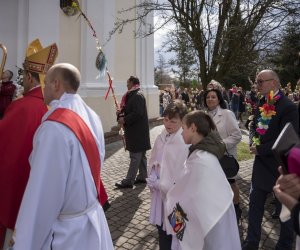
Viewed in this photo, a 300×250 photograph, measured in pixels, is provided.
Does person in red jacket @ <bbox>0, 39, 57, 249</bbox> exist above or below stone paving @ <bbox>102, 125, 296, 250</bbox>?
above

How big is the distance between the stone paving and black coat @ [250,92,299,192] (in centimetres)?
90

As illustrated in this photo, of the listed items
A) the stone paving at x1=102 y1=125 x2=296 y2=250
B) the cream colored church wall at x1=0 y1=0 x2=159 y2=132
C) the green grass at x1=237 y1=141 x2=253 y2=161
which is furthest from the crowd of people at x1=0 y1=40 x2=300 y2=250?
the cream colored church wall at x1=0 y1=0 x2=159 y2=132

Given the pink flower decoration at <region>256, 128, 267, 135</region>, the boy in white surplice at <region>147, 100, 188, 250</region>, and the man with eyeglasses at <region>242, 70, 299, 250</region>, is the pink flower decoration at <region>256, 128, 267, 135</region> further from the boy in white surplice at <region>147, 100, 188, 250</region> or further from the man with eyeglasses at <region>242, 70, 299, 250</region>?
the boy in white surplice at <region>147, 100, 188, 250</region>

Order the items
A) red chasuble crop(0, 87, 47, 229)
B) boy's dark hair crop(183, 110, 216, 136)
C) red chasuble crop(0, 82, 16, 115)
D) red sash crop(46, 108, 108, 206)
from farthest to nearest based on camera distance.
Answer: red chasuble crop(0, 82, 16, 115)
boy's dark hair crop(183, 110, 216, 136)
red chasuble crop(0, 87, 47, 229)
red sash crop(46, 108, 108, 206)

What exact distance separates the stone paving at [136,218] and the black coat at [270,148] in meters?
0.90

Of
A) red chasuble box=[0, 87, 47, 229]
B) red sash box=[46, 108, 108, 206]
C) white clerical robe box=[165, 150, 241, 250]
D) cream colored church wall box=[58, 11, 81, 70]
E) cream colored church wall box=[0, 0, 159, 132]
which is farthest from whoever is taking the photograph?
cream colored church wall box=[58, 11, 81, 70]

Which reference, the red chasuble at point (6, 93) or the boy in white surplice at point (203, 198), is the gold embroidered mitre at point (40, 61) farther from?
the red chasuble at point (6, 93)

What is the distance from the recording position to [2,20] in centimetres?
940

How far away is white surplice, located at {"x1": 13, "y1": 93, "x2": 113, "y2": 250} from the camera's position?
6.87 ft

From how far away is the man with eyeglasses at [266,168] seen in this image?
3.76 meters

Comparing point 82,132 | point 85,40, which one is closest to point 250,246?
point 82,132

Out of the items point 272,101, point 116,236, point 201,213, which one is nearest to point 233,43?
point 272,101

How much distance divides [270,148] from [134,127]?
3.45 m

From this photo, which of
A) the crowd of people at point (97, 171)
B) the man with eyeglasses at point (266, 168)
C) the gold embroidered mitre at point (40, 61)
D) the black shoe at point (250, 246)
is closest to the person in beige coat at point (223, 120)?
the crowd of people at point (97, 171)
